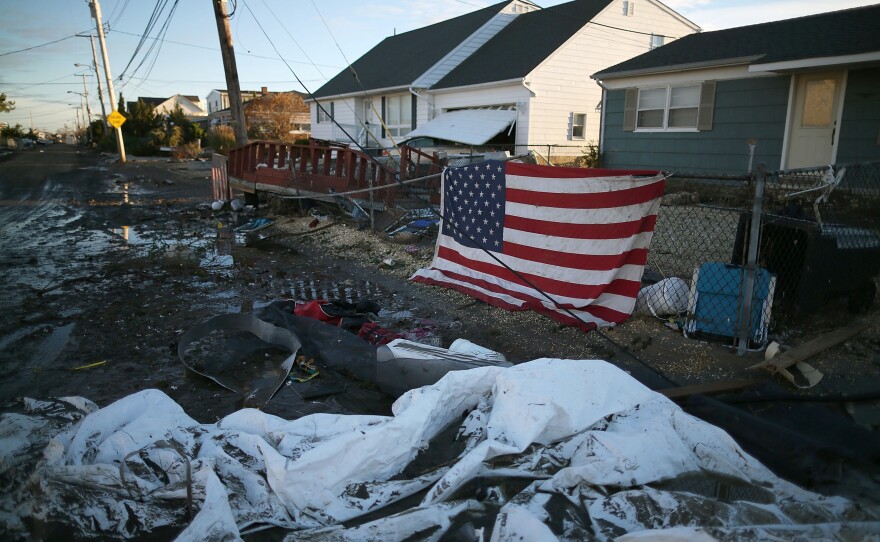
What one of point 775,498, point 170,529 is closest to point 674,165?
point 775,498

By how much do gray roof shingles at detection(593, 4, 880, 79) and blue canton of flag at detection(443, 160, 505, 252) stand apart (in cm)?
822

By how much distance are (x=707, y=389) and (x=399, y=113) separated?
22.4m

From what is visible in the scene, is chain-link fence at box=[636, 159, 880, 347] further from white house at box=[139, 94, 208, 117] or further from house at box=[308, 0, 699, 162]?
white house at box=[139, 94, 208, 117]

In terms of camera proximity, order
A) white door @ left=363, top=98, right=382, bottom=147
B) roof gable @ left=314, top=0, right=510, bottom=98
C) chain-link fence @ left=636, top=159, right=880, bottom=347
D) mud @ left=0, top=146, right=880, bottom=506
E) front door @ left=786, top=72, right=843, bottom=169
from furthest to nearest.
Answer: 1. white door @ left=363, top=98, right=382, bottom=147
2. roof gable @ left=314, top=0, right=510, bottom=98
3. front door @ left=786, top=72, right=843, bottom=169
4. chain-link fence @ left=636, top=159, right=880, bottom=347
5. mud @ left=0, top=146, right=880, bottom=506

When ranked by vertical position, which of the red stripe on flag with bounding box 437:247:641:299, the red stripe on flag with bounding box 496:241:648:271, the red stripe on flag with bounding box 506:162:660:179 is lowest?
the red stripe on flag with bounding box 437:247:641:299

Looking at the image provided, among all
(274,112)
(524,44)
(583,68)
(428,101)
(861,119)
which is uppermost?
(524,44)

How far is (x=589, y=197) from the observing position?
5.73 meters

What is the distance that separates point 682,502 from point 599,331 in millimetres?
3040

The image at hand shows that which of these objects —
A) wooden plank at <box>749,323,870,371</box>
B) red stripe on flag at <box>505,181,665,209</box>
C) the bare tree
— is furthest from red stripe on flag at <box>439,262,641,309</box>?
the bare tree

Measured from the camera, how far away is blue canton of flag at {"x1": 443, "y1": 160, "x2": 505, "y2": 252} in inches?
259

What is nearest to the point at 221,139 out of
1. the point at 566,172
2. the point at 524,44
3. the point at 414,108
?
the point at 414,108

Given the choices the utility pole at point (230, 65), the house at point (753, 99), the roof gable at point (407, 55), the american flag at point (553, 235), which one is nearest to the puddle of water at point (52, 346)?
the american flag at point (553, 235)

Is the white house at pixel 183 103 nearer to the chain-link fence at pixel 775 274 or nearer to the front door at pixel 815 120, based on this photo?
the front door at pixel 815 120

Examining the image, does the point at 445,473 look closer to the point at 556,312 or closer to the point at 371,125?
the point at 556,312
